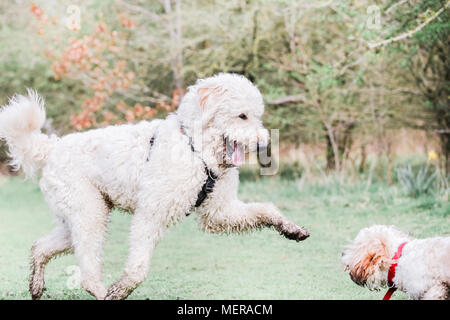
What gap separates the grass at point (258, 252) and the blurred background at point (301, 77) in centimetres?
15

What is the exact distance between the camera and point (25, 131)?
472cm

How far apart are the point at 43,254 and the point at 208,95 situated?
1.87 meters

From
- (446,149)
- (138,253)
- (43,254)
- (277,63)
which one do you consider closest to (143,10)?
(277,63)

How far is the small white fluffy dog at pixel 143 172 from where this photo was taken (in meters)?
4.23

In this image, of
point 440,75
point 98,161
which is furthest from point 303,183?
point 98,161

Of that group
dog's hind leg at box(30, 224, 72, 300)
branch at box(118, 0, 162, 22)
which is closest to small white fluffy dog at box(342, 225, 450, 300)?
dog's hind leg at box(30, 224, 72, 300)

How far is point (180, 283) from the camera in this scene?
5.48 metres

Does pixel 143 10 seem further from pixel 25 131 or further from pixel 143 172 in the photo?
pixel 143 172

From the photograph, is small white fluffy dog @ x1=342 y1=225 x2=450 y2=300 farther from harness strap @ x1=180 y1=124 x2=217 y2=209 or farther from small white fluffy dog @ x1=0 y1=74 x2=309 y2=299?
harness strap @ x1=180 y1=124 x2=217 y2=209

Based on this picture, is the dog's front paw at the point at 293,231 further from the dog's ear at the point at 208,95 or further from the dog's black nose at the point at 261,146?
the dog's ear at the point at 208,95

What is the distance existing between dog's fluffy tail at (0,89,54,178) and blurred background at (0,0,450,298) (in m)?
4.35

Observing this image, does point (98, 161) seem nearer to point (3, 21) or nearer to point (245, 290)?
point (245, 290)

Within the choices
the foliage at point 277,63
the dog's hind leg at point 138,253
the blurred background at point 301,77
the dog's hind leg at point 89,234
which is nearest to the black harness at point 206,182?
the dog's hind leg at point 138,253
